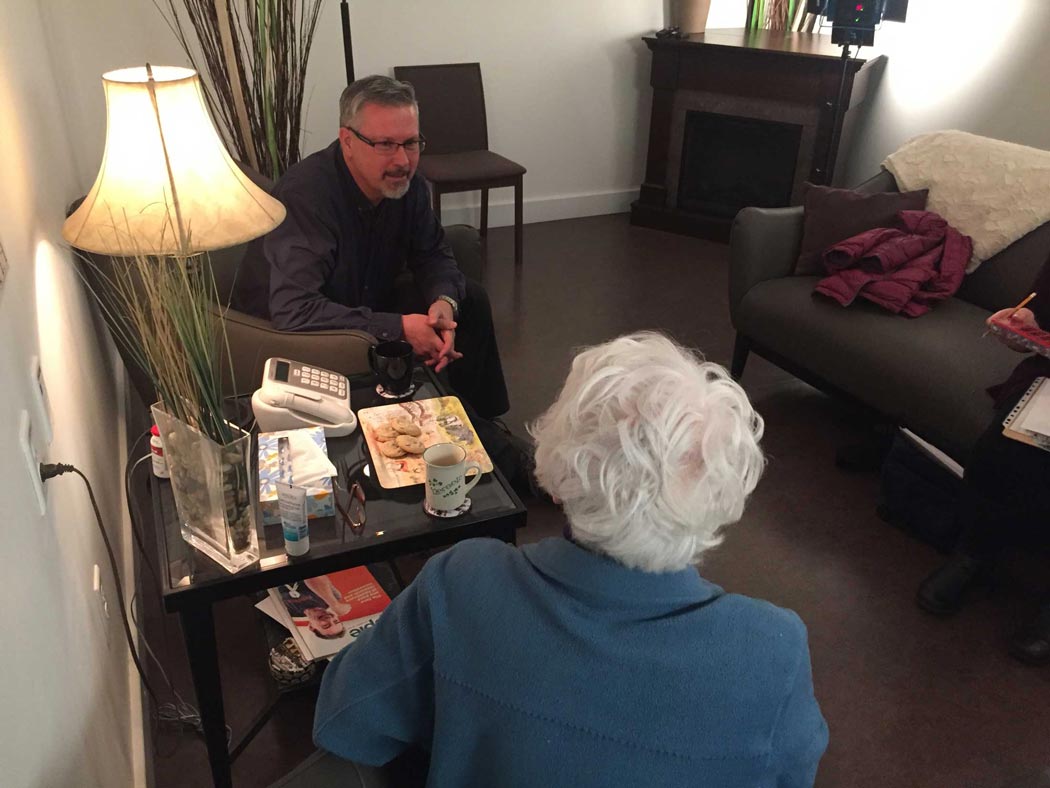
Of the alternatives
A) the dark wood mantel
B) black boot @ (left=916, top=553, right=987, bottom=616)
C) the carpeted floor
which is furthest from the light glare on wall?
black boot @ (left=916, top=553, right=987, bottom=616)

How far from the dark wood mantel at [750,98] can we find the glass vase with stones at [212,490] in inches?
136

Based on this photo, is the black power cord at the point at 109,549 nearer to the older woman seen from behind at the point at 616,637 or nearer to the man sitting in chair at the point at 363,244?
the older woman seen from behind at the point at 616,637

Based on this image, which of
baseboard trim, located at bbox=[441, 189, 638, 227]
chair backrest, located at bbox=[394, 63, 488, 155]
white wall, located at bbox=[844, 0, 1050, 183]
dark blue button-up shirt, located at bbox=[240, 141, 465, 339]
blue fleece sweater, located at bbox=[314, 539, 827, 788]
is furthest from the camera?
baseboard trim, located at bbox=[441, 189, 638, 227]

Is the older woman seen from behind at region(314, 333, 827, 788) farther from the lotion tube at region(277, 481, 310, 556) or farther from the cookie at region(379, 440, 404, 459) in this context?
the cookie at region(379, 440, 404, 459)

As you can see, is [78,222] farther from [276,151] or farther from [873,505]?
[873,505]

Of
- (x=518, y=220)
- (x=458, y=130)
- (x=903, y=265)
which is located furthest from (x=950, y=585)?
(x=458, y=130)

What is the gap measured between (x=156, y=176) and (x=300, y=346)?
583 mm

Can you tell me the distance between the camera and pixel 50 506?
3.95ft

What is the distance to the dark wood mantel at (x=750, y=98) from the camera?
3.90 metres

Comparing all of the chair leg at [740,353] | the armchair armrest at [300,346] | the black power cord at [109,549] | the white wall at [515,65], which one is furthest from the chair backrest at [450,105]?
the black power cord at [109,549]

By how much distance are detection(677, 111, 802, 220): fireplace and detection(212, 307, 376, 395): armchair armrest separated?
2.91 m

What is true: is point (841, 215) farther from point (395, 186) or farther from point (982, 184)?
point (395, 186)

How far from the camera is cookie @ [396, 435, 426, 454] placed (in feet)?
5.24

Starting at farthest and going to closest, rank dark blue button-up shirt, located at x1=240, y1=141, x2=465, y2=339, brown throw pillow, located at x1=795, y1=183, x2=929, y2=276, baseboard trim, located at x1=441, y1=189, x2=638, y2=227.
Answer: baseboard trim, located at x1=441, y1=189, x2=638, y2=227 → brown throw pillow, located at x1=795, y1=183, x2=929, y2=276 → dark blue button-up shirt, located at x1=240, y1=141, x2=465, y2=339
